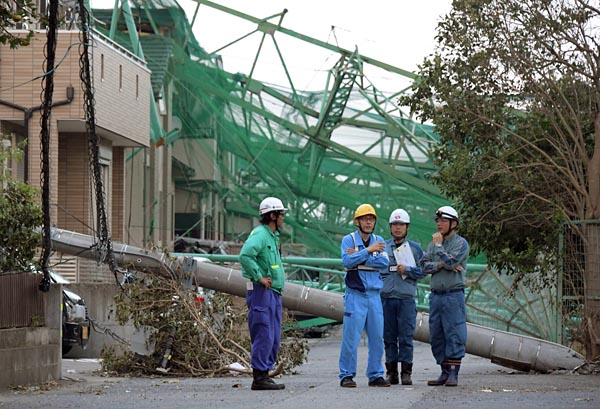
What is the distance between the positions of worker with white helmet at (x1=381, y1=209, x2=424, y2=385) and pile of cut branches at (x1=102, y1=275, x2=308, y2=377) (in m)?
2.99

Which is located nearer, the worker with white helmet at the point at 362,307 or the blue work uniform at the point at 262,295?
the blue work uniform at the point at 262,295

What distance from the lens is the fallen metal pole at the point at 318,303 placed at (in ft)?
57.0

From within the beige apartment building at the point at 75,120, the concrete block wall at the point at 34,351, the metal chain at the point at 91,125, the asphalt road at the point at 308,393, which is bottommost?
the asphalt road at the point at 308,393

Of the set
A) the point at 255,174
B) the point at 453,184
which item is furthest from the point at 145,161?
the point at 453,184

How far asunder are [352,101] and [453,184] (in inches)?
896

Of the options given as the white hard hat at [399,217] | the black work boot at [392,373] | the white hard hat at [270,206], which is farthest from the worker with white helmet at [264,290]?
the white hard hat at [399,217]

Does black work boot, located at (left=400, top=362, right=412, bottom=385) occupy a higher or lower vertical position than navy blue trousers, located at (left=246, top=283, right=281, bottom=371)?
lower

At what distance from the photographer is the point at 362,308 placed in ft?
44.8

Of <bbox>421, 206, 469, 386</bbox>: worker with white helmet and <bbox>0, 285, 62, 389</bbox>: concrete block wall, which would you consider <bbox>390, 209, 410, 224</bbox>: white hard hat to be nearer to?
<bbox>421, 206, 469, 386</bbox>: worker with white helmet

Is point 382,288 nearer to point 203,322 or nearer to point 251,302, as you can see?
point 251,302

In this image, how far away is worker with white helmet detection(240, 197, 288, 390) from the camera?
13086 mm

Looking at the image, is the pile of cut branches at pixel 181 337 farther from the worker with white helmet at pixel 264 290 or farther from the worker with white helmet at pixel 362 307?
the worker with white helmet at pixel 264 290

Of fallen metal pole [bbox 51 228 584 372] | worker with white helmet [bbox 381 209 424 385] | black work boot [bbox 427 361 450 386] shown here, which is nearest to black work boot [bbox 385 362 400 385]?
worker with white helmet [bbox 381 209 424 385]

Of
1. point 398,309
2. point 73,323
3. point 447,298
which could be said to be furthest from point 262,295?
point 73,323
